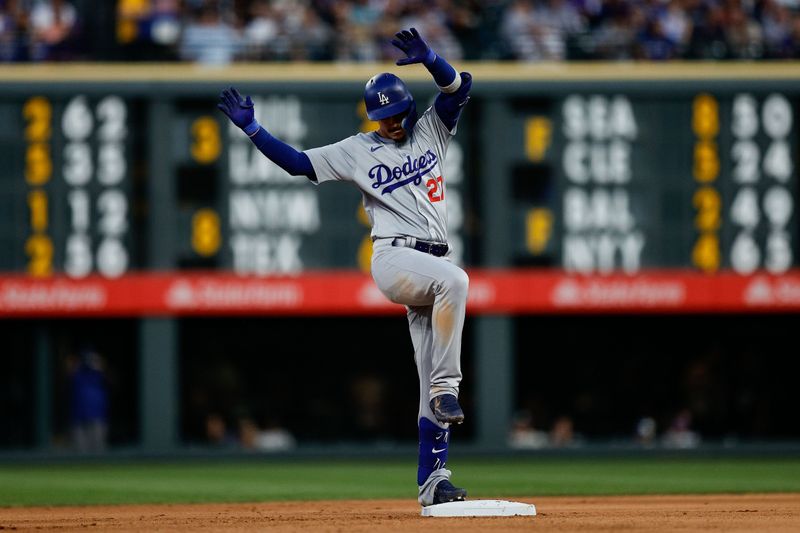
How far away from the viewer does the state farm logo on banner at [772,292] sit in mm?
18469

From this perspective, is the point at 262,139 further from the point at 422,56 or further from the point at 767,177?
the point at 767,177

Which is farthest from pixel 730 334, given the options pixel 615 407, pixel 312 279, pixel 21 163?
pixel 21 163

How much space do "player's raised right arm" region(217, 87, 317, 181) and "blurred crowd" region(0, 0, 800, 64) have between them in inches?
416

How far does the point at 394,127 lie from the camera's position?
27.1 ft

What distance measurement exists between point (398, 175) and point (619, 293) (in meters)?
10.7

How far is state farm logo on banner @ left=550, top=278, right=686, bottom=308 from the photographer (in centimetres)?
1848

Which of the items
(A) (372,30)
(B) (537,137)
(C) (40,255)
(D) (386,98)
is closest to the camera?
(D) (386,98)

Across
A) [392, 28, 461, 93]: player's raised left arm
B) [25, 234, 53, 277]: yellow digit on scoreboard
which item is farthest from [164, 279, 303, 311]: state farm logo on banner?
[392, 28, 461, 93]: player's raised left arm

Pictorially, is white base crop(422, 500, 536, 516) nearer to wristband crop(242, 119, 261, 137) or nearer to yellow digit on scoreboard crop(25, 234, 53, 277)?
wristband crop(242, 119, 261, 137)

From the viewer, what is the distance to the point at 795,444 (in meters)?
18.8

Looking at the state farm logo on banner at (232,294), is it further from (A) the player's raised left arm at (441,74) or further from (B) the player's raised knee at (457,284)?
(B) the player's raised knee at (457,284)

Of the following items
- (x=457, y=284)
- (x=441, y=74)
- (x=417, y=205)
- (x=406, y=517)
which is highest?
(x=441, y=74)

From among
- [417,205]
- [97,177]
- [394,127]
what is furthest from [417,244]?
[97,177]

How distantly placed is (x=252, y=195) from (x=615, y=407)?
216 inches
